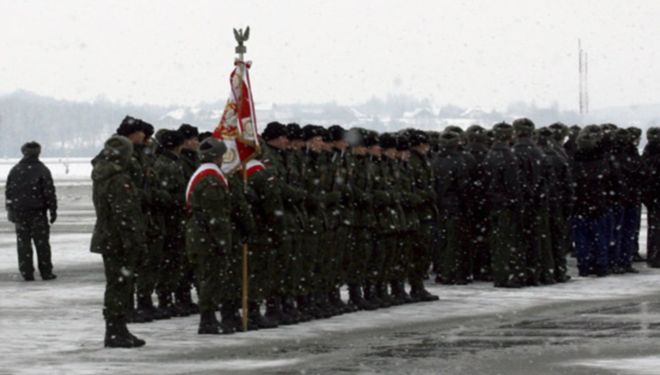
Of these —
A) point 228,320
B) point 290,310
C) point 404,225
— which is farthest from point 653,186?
point 228,320

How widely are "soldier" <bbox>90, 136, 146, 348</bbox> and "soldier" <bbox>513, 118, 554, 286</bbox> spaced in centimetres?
810

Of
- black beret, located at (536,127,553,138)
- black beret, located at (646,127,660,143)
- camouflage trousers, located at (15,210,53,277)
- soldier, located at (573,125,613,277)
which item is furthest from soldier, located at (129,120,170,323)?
black beret, located at (646,127,660,143)

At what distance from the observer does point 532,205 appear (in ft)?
68.9

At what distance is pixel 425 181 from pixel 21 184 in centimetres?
701

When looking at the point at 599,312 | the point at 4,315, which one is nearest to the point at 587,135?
the point at 599,312

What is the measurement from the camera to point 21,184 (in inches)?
912

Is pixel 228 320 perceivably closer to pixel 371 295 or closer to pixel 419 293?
pixel 371 295

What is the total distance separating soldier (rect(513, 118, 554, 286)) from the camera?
20906 mm

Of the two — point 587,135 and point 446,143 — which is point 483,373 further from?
point 587,135

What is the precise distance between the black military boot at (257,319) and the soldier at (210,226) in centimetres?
62

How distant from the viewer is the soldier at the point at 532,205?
68.6 ft

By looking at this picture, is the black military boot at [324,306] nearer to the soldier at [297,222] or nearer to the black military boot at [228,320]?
the soldier at [297,222]

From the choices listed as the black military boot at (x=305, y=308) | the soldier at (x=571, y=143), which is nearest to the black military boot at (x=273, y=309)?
the black military boot at (x=305, y=308)

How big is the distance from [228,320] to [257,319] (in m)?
0.56
